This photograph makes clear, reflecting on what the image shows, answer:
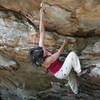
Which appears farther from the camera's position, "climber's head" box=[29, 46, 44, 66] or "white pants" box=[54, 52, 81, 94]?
"white pants" box=[54, 52, 81, 94]

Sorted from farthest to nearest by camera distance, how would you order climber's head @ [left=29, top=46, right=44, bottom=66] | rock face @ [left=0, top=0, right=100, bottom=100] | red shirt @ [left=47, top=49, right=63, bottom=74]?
rock face @ [left=0, top=0, right=100, bottom=100] < red shirt @ [left=47, top=49, right=63, bottom=74] < climber's head @ [left=29, top=46, right=44, bottom=66]

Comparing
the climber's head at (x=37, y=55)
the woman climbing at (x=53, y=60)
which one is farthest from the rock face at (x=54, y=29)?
the climber's head at (x=37, y=55)

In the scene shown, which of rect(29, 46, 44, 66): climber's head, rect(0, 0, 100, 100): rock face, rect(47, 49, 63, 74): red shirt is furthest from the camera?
rect(0, 0, 100, 100): rock face

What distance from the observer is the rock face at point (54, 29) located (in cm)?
860

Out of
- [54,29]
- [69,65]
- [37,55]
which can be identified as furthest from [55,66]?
[54,29]

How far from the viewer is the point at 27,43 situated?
31.9 ft

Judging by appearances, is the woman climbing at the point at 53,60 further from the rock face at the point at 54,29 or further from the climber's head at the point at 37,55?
the rock face at the point at 54,29

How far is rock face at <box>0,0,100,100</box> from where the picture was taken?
860cm

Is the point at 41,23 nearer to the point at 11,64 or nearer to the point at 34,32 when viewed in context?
the point at 34,32

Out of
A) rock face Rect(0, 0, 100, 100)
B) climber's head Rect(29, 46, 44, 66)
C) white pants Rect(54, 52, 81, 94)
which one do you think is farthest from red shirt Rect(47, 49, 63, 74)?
rock face Rect(0, 0, 100, 100)

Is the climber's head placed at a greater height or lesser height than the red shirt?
greater

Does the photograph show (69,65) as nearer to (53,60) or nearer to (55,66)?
(55,66)

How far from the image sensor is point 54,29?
9414 millimetres

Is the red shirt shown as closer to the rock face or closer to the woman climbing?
the woman climbing
